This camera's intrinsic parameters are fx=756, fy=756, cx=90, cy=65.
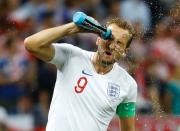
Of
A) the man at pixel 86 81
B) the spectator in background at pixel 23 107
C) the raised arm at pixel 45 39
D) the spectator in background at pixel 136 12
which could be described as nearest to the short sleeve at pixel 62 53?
the man at pixel 86 81

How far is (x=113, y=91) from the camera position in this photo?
6.57m

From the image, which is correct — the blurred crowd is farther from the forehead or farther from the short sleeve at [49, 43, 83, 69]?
the short sleeve at [49, 43, 83, 69]

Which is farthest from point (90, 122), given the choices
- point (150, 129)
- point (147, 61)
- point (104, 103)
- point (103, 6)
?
point (103, 6)

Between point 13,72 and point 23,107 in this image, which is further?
point 13,72

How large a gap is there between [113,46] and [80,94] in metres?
0.51

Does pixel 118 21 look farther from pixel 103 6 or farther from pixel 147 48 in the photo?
pixel 103 6

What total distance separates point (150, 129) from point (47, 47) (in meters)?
2.98

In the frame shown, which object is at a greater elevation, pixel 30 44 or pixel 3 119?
pixel 30 44

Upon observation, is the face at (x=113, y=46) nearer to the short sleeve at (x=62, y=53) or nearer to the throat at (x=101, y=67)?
the throat at (x=101, y=67)

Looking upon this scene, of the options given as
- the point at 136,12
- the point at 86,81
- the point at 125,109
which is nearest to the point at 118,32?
the point at 86,81

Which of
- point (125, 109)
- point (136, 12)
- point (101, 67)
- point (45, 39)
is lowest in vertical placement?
point (125, 109)

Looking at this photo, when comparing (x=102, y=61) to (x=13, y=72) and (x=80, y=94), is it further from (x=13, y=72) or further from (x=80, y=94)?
(x=13, y=72)

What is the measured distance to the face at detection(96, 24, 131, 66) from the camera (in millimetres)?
6324

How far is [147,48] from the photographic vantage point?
11.6 m
